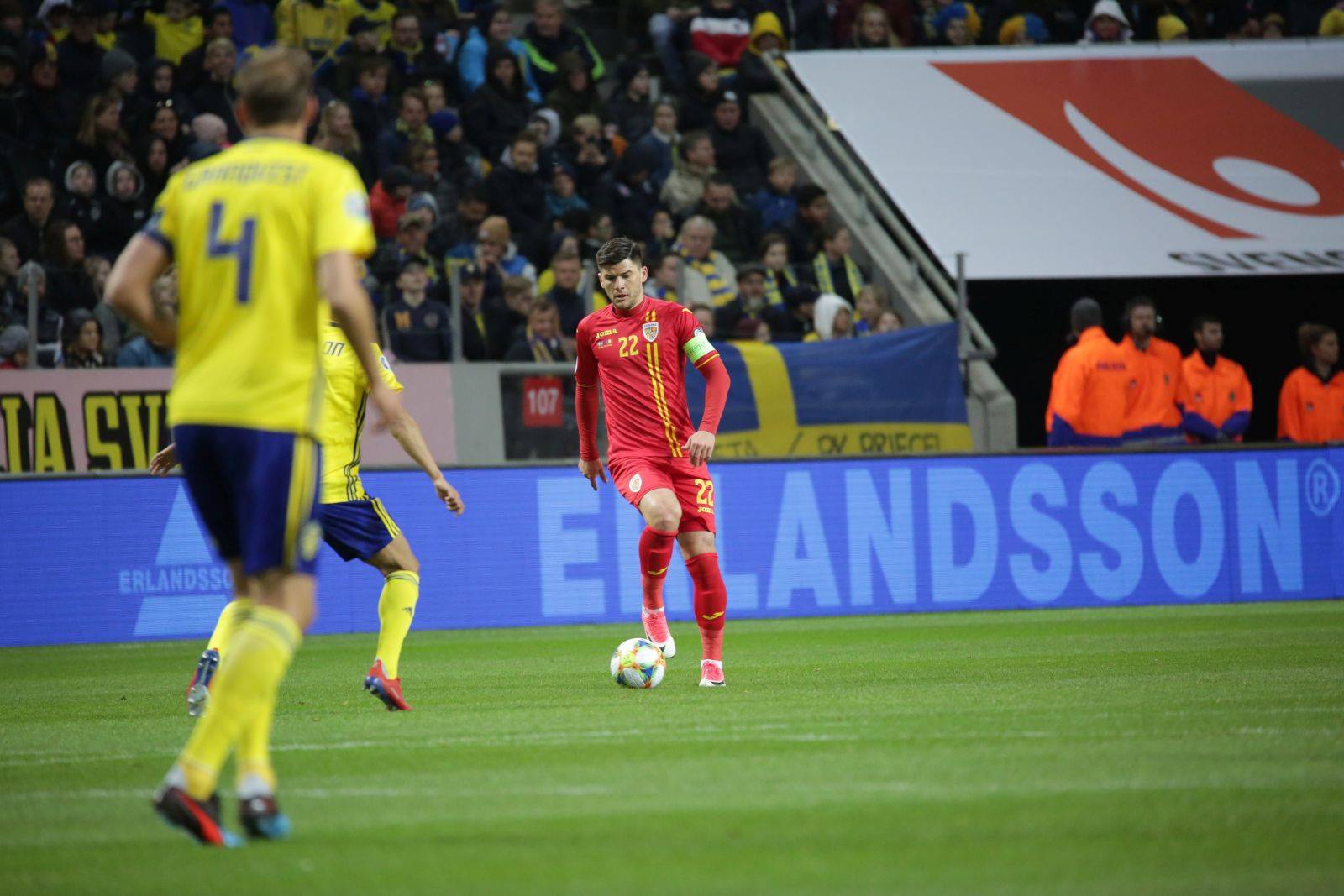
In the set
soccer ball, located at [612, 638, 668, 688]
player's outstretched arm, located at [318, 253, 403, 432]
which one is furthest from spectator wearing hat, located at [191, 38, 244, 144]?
player's outstretched arm, located at [318, 253, 403, 432]

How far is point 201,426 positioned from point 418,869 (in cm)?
141

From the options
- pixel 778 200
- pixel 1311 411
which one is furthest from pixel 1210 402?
pixel 778 200

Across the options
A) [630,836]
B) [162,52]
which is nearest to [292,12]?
[162,52]

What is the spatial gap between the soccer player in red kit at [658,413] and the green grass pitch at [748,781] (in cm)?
64

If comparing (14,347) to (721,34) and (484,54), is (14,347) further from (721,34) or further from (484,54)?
(721,34)

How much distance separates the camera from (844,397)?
54.3 feet

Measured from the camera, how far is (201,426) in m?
5.10

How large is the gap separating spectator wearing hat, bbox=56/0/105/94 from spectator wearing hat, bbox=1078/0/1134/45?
38.2 ft

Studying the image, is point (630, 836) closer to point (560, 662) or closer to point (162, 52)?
point (560, 662)

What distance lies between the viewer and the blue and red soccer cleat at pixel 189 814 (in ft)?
A: 15.9

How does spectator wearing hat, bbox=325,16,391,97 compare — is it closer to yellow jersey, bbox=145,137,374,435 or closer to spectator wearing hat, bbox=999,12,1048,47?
spectator wearing hat, bbox=999,12,1048,47

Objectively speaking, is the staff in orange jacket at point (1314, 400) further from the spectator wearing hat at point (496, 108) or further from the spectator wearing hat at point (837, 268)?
the spectator wearing hat at point (496, 108)

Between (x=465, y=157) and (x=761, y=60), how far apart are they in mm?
4678

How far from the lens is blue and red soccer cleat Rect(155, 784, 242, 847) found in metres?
4.86
